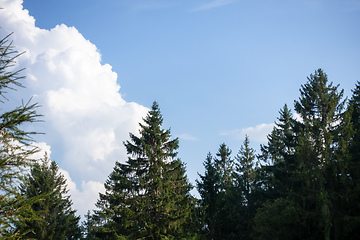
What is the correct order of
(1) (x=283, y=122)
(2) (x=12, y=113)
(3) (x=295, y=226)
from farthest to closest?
1. (1) (x=283, y=122)
2. (3) (x=295, y=226)
3. (2) (x=12, y=113)

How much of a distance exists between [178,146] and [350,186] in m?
13.7

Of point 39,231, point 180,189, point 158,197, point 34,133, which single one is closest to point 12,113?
point 34,133

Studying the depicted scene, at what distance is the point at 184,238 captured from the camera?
A: 17859 millimetres

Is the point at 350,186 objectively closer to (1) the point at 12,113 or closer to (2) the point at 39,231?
(1) the point at 12,113

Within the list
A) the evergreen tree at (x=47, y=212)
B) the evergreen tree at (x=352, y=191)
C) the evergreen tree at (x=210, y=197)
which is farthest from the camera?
the evergreen tree at (x=47, y=212)

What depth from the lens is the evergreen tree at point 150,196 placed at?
19.2 meters

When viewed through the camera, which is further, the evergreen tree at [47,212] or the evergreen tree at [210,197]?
the evergreen tree at [47,212]

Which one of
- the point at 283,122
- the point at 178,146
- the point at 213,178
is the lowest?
the point at 213,178

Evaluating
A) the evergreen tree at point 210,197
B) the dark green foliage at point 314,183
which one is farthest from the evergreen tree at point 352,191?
the evergreen tree at point 210,197

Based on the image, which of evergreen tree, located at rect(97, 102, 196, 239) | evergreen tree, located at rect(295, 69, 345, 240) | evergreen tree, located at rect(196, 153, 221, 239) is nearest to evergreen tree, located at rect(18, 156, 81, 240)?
evergreen tree, located at rect(97, 102, 196, 239)

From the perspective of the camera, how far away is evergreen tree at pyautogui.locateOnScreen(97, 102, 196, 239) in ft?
63.1

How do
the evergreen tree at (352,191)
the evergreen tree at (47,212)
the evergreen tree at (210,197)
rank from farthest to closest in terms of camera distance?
the evergreen tree at (47,212), the evergreen tree at (210,197), the evergreen tree at (352,191)

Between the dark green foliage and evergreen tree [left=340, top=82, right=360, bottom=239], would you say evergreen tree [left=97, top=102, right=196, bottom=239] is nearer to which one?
the dark green foliage

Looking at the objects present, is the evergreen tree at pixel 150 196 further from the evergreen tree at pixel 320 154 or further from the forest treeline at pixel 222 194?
the evergreen tree at pixel 320 154
